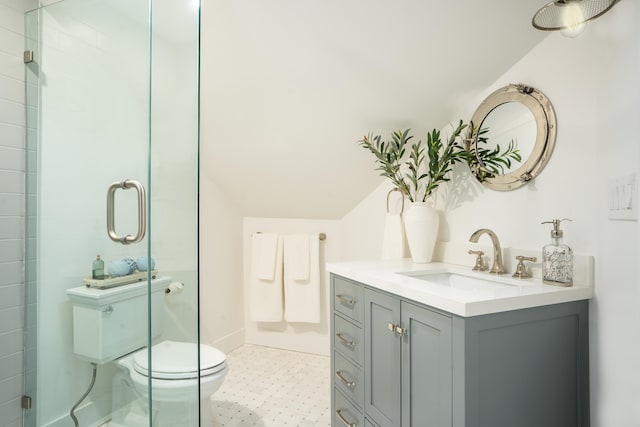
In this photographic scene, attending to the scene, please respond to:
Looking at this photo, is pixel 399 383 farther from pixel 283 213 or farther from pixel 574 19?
pixel 283 213

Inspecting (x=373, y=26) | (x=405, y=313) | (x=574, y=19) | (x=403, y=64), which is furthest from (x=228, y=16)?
(x=405, y=313)

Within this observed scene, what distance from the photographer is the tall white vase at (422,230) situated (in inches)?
76.7

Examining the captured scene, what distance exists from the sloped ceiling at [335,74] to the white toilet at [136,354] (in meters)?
1.23

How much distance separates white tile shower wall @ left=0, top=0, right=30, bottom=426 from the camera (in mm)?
1527

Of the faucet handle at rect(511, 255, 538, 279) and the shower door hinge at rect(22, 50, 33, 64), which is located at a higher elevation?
the shower door hinge at rect(22, 50, 33, 64)

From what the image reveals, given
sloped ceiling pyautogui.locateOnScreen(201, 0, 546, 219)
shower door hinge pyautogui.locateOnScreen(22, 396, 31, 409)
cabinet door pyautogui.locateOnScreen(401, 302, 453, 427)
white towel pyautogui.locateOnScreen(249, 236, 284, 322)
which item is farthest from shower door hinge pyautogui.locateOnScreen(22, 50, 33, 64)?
white towel pyautogui.locateOnScreen(249, 236, 284, 322)

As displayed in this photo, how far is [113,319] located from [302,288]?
179 centimetres

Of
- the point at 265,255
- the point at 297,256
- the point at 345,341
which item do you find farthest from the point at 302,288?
the point at 345,341

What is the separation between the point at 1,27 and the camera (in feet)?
4.99

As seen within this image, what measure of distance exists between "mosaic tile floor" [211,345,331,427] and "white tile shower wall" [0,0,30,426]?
3.16 feet

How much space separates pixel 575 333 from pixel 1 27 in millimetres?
2435

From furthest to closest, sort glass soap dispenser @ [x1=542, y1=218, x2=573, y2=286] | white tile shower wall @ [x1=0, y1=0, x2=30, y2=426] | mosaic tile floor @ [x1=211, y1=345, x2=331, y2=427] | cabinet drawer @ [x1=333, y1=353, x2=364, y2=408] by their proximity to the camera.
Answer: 1. mosaic tile floor @ [x1=211, y1=345, x2=331, y2=427]
2. cabinet drawer @ [x1=333, y1=353, x2=364, y2=408]
3. white tile shower wall @ [x1=0, y1=0, x2=30, y2=426]
4. glass soap dispenser @ [x1=542, y1=218, x2=573, y2=286]

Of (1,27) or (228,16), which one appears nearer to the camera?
(1,27)

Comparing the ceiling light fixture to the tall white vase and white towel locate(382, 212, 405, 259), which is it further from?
white towel locate(382, 212, 405, 259)
